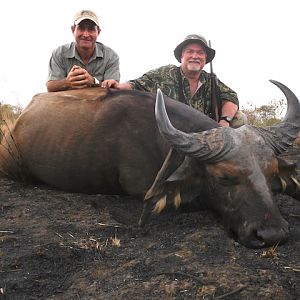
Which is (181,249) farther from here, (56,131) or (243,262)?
(56,131)

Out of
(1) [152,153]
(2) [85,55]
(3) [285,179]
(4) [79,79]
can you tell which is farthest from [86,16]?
(3) [285,179]

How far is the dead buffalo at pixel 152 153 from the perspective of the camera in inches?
136

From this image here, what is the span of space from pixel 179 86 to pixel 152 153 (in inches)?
89.8

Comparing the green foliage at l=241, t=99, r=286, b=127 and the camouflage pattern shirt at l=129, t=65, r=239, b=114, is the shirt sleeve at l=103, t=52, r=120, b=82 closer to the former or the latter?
the camouflage pattern shirt at l=129, t=65, r=239, b=114

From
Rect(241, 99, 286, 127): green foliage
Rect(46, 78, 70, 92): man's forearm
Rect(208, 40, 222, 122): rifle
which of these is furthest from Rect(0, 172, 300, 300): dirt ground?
Rect(241, 99, 286, 127): green foliage

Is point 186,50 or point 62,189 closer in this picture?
point 62,189

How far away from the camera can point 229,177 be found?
11.6 ft

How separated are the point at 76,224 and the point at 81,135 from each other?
112 centimetres

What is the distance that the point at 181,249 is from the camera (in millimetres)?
3143

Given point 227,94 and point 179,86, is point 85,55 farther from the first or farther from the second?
point 227,94

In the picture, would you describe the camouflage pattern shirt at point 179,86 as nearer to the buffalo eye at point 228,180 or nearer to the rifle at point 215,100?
the rifle at point 215,100

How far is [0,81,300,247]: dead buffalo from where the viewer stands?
136 inches

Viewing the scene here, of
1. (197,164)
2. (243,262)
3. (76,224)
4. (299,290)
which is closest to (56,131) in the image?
(76,224)

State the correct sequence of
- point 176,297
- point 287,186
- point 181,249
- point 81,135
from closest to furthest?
point 176,297
point 181,249
point 287,186
point 81,135
